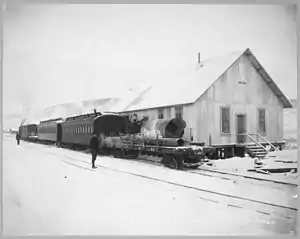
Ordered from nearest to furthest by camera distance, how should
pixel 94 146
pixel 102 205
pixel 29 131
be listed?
pixel 102 205
pixel 29 131
pixel 94 146

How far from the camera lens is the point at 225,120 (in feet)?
11.0

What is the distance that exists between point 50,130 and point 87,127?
48 cm

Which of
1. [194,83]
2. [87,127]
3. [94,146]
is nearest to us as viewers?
[194,83]

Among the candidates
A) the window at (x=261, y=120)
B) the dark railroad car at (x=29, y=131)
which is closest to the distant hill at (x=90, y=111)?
the dark railroad car at (x=29, y=131)

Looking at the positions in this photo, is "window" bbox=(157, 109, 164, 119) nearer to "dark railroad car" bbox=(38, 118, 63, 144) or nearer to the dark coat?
the dark coat

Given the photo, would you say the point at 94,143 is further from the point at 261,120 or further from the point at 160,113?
the point at 261,120

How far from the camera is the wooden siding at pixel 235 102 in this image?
3.35 metres

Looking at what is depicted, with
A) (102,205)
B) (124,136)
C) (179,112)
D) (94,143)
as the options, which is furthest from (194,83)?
(102,205)

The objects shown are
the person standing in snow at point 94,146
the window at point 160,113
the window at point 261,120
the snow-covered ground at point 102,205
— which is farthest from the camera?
the person standing in snow at point 94,146

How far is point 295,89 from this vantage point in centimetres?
338

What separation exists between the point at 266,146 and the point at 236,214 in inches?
31.3

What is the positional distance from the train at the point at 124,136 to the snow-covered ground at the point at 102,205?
0.20 metres

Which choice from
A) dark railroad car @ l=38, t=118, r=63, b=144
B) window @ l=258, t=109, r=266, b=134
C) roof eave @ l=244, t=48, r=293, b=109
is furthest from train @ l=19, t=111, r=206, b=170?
roof eave @ l=244, t=48, r=293, b=109

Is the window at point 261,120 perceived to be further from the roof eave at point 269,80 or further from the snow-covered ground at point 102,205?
the snow-covered ground at point 102,205
